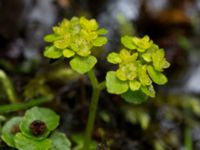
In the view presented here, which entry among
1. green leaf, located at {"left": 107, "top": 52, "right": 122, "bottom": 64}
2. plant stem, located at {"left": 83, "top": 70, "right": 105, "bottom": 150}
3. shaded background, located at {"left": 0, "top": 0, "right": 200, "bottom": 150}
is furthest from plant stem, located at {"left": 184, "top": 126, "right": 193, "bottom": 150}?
green leaf, located at {"left": 107, "top": 52, "right": 122, "bottom": 64}

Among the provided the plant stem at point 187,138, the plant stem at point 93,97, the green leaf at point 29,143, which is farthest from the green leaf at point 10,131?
the plant stem at point 187,138

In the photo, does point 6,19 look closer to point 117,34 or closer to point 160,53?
point 117,34

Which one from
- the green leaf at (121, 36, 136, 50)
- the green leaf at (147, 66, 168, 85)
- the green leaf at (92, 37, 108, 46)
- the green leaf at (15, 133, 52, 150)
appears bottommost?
the green leaf at (15, 133, 52, 150)

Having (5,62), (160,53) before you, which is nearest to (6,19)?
(5,62)

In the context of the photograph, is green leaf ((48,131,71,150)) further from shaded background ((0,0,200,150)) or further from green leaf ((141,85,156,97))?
green leaf ((141,85,156,97))

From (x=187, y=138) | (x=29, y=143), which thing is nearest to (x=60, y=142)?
(x=29, y=143)

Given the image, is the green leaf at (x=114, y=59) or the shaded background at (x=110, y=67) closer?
the green leaf at (x=114, y=59)

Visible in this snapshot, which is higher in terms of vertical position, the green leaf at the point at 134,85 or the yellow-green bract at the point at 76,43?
the yellow-green bract at the point at 76,43

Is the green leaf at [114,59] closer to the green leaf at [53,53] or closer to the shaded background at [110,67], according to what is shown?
the green leaf at [53,53]
